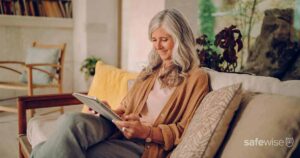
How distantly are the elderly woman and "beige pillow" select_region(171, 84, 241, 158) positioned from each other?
0.54ft

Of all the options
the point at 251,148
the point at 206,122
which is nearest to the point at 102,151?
the point at 206,122

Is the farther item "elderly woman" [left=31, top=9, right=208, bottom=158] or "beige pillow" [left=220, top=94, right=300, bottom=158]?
"elderly woman" [left=31, top=9, right=208, bottom=158]

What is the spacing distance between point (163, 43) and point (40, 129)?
2.80ft

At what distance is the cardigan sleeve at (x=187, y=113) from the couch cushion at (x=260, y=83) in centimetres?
5

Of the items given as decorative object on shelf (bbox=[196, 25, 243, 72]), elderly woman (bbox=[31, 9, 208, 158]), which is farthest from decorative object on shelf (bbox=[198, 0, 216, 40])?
elderly woman (bbox=[31, 9, 208, 158])

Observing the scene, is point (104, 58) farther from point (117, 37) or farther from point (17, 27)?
point (17, 27)

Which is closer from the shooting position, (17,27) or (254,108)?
(254,108)

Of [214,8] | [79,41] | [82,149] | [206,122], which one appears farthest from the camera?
[79,41]

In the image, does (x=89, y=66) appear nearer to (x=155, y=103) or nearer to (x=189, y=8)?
(x=189, y=8)

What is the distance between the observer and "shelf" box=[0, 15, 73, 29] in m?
3.81

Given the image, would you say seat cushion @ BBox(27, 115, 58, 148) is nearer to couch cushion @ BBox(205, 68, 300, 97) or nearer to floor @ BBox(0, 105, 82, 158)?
floor @ BBox(0, 105, 82, 158)

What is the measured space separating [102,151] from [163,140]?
0.24 meters

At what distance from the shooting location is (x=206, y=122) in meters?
0.98

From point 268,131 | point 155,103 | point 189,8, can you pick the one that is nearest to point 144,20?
point 189,8
